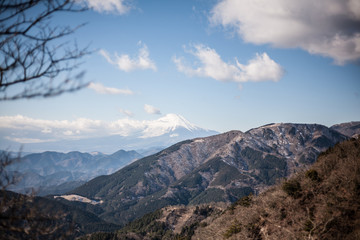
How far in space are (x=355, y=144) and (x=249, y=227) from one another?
37840 mm

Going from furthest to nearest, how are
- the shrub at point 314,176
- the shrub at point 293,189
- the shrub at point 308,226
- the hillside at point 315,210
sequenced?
the shrub at point 314,176, the shrub at point 293,189, the shrub at point 308,226, the hillside at point 315,210

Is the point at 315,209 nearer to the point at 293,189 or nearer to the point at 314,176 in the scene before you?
the point at 293,189

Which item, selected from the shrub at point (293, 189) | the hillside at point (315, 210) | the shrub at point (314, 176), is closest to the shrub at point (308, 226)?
the hillside at point (315, 210)

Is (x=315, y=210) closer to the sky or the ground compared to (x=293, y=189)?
closer to the ground

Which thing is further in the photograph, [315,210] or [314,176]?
[314,176]

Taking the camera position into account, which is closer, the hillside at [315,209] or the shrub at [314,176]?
the hillside at [315,209]

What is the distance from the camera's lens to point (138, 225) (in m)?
160

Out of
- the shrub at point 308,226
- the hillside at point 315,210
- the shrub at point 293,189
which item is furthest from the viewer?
the shrub at point 293,189

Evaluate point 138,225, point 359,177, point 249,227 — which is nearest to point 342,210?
point 359,177

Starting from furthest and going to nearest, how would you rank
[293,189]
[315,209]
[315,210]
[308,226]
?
[293,189] → [315,209] → [315,210] → [308,226]

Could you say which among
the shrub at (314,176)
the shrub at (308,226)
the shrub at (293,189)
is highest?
the shrub at (314,176)

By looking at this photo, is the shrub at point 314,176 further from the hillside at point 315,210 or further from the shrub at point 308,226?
the shrub at point 308,226

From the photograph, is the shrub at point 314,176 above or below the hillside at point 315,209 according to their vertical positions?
above

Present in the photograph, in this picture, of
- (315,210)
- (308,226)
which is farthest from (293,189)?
(308,226)
